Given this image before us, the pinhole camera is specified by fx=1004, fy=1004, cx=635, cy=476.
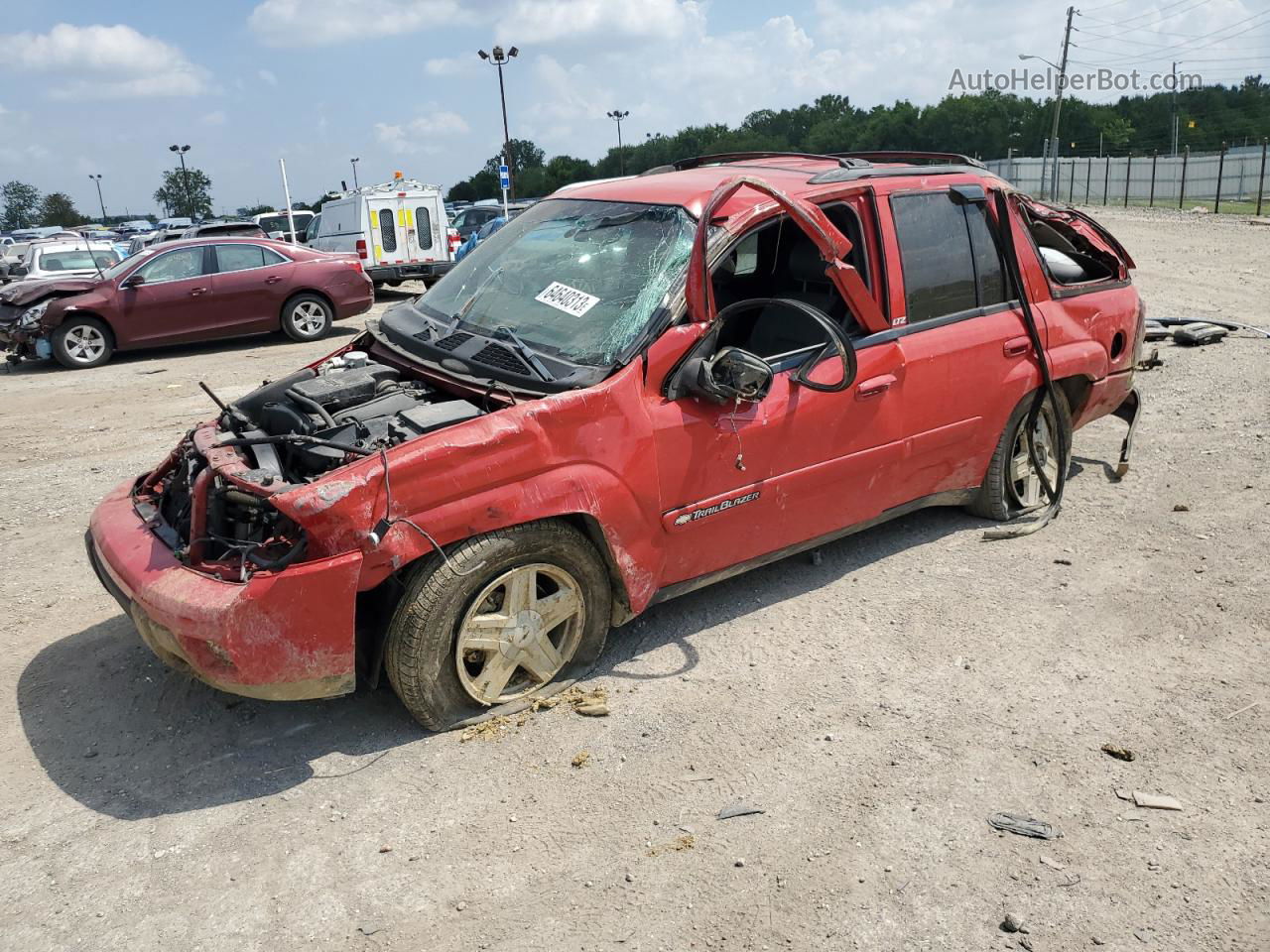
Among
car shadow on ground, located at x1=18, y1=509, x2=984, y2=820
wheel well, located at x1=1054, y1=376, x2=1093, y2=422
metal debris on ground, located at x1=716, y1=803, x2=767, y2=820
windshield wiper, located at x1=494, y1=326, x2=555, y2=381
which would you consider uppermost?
windshield wiper, located at x1=494, y1=326, x2=555, y2=381

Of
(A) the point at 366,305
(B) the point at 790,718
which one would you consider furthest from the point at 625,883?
(A) the point at 366,305

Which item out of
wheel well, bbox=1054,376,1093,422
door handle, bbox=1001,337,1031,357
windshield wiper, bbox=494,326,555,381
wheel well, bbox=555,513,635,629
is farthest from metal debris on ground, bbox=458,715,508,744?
wheel well, bbox=1054,376,1093,422

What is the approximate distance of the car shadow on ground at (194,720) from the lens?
138 inches

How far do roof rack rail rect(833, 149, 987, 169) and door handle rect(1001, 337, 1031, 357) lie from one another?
0.98 metres

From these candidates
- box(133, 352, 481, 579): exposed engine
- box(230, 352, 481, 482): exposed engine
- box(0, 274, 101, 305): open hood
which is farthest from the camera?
box(0, 274, 101, 305): open hood

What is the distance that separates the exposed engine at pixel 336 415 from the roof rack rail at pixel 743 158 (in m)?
1.97

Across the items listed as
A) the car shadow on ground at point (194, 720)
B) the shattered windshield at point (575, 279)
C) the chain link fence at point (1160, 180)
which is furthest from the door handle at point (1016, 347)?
the chain link fence at point (1160, 180)

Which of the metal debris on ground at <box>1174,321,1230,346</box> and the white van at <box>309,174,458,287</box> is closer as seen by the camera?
the metal debris on ground at <box>1174,321,1230,346</box>

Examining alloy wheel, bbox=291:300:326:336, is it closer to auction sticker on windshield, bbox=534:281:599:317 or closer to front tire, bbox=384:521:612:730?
auction sticker on windshield, bbox=534:281:599:317

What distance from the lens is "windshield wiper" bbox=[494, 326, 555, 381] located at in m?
3.85

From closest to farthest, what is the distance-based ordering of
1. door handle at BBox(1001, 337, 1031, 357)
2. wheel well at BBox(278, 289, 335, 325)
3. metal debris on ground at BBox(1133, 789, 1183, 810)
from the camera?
metal debris on ground at BBox(1133, 789, 1183, 810)
door handle at BBox(1001, 337, 1031, 357)
wheel well at BBox(278, 289, 335, 325)

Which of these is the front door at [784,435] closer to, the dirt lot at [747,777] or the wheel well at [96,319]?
the dirt lot at [747,777]

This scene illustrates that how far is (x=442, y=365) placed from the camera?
415 centimetres

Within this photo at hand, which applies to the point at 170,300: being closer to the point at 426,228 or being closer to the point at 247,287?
the point at 247,287
